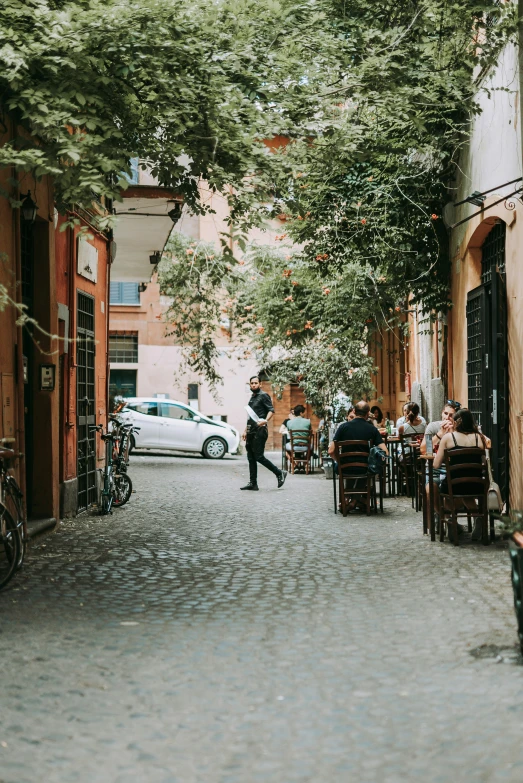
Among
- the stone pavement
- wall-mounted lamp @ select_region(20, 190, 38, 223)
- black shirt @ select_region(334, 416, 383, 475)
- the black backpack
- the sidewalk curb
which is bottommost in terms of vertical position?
the stone pavement

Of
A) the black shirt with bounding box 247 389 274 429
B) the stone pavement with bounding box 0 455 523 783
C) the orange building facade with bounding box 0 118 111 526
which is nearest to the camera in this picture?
the stone pavement with bounding box 0 455 523 783

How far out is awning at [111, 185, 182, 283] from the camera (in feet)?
46.2

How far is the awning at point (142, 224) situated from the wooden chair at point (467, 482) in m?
4.51

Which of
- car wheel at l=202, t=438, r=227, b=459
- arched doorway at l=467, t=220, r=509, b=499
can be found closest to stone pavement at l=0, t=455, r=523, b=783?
arched doorway at l=467, t=220, r=509, b=499

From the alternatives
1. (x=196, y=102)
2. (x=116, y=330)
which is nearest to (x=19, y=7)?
(x=196, y=102)

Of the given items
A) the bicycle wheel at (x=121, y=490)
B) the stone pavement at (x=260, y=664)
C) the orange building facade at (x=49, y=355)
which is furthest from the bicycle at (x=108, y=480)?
the stone pavement at (x=260, y=664)

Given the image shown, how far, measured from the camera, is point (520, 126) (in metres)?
A: 11.1

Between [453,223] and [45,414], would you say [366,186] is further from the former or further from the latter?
[45,414]

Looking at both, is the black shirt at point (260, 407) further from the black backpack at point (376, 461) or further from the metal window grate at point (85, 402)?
the black backpack at point (376, 461)

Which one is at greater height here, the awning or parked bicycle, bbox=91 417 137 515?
the awning

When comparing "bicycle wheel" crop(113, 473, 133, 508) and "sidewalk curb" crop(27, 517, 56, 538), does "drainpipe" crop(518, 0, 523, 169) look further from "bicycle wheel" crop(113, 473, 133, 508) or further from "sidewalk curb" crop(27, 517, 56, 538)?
"bicycle wheel" crop(113, 473, 133, 508)

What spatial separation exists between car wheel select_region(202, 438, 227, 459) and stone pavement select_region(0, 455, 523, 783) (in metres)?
18.4

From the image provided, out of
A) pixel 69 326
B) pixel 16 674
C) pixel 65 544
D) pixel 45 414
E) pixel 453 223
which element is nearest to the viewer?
pixel 16 674

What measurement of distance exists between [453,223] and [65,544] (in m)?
8.16
